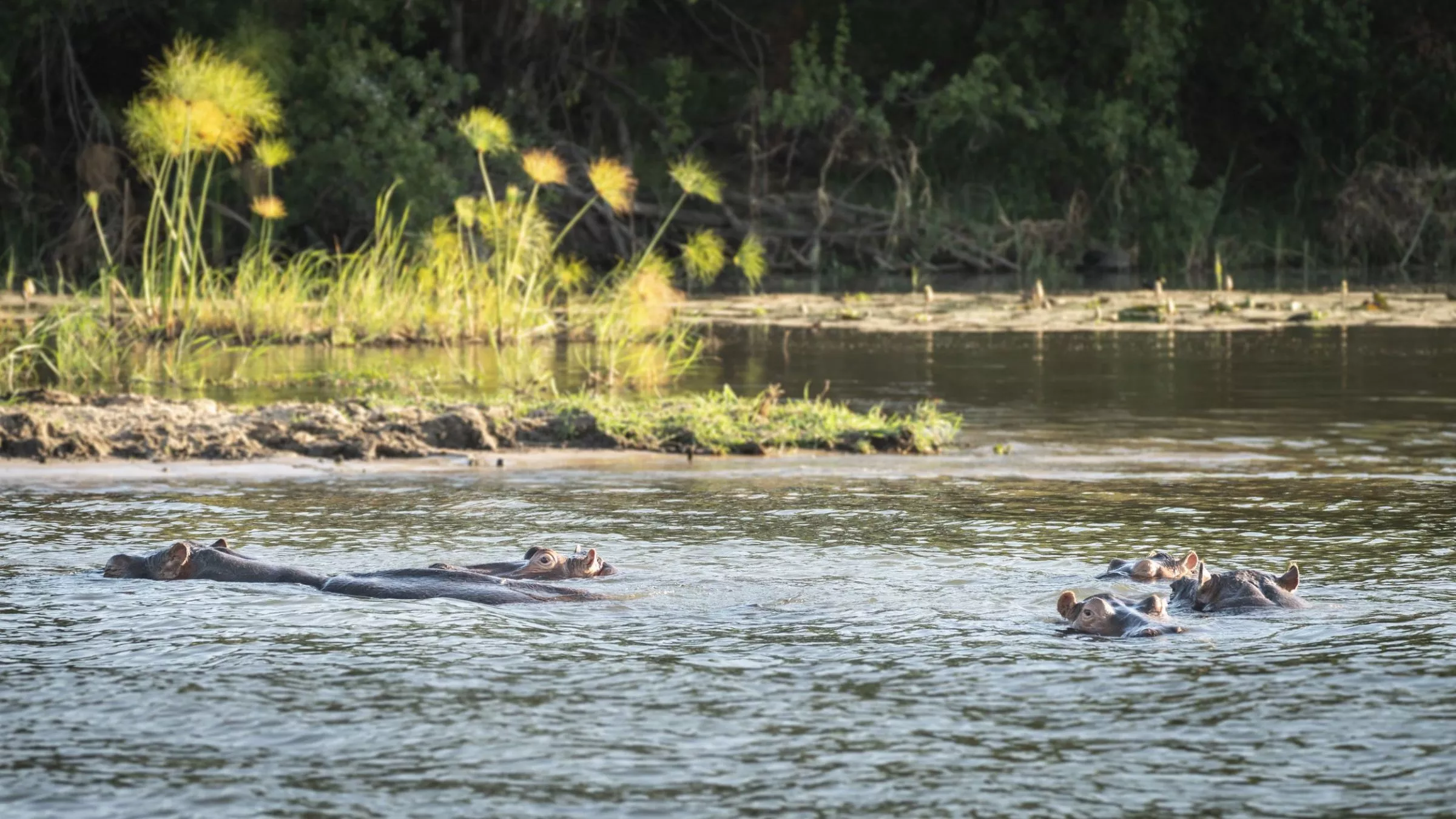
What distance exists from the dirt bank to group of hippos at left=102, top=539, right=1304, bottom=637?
12.7 m

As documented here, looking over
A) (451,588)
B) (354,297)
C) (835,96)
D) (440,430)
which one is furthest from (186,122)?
(835,96)

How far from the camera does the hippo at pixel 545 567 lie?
7.56 meters

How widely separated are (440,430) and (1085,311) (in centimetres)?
1223

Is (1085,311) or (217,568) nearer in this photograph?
(217,568)

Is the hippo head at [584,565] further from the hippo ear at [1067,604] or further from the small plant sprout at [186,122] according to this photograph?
the small plant sprout at [186,122]

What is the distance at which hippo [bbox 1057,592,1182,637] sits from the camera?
669 centimetres

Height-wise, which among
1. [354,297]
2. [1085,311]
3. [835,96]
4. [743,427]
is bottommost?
[743,427]

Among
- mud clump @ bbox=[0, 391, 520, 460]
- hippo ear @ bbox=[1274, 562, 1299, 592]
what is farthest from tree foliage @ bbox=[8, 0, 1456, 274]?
hippo ear @ bbox=[1274, 562, 1299, 592]

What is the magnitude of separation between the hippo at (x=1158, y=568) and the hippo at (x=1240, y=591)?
28 cm

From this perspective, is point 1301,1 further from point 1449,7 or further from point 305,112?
point 305,112

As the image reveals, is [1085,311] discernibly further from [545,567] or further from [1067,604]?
[1067,604]

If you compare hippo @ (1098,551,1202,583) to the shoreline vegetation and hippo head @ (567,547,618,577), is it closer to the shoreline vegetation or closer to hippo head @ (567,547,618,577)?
hippo head @ (567,547,618,577)

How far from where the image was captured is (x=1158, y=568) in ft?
24.6

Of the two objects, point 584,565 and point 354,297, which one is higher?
point 354,297
